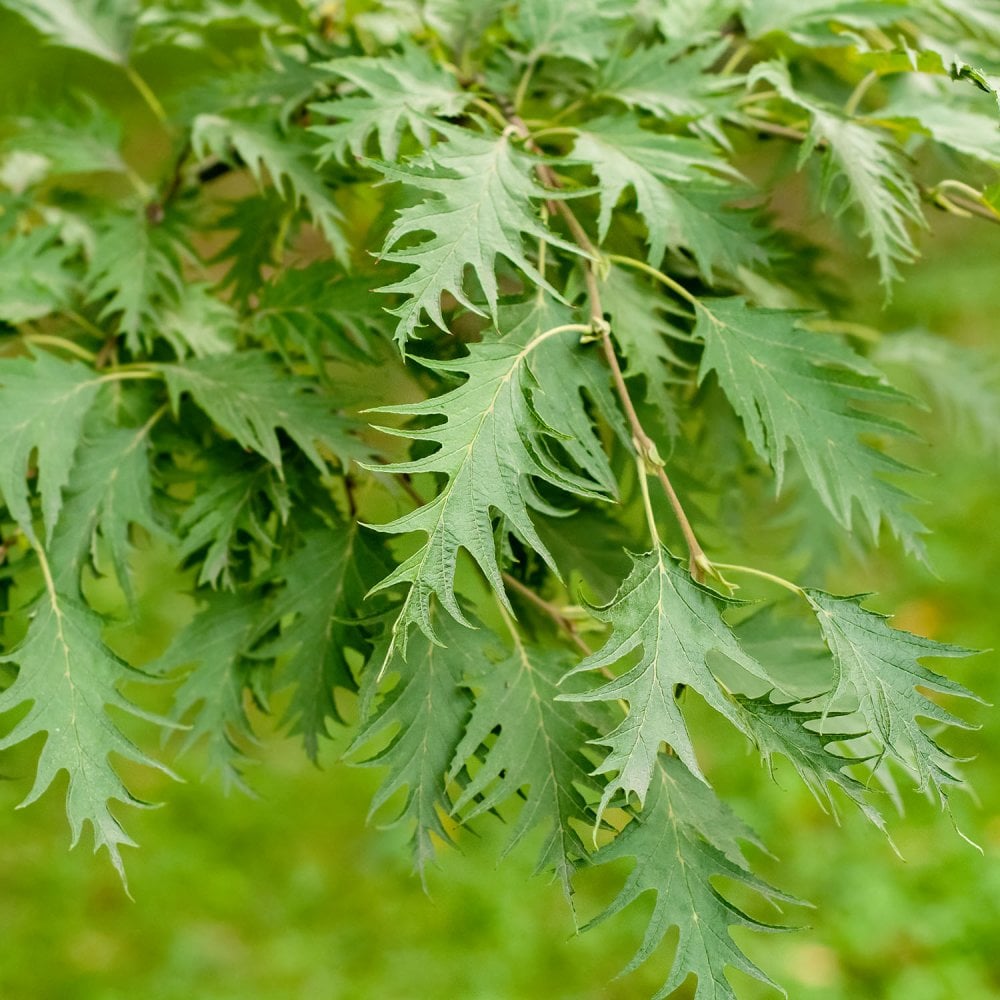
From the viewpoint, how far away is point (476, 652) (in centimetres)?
78

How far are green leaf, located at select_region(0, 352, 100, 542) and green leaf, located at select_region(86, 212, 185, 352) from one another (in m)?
0.06

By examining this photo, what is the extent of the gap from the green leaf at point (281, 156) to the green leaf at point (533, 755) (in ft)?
1.23

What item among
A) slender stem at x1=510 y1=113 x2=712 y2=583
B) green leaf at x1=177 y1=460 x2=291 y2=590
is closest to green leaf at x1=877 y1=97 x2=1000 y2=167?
slender stem at x1=510 y1=113 x2=712 y2=583

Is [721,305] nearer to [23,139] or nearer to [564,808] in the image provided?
[564,808]

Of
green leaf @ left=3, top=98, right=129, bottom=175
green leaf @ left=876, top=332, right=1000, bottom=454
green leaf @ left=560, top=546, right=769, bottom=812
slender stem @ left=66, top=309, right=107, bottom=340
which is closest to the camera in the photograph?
green leaf @ left=560, top=546, right=769, bottom=812

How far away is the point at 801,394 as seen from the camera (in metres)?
0.78

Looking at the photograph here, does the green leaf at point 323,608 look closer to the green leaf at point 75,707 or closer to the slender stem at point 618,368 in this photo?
the green leaf at point 75,707

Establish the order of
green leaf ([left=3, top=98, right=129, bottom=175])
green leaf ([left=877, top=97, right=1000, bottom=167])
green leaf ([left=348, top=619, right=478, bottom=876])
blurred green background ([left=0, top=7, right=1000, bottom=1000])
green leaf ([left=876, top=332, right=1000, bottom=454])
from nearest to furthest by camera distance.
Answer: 1. green leaf ([left=348, top=619, right=478, bottom=876])
2. green leaf ([left=877, top=97, right=1000, bottom=167])
3. green leaf ([left=3, top=98, right=129, bottom=175])
4. green leaf ([left=876, top=332, right=1000, bottom=454])
5. blurred green background ([left=0, top=7, right=1000, bottom=1000])

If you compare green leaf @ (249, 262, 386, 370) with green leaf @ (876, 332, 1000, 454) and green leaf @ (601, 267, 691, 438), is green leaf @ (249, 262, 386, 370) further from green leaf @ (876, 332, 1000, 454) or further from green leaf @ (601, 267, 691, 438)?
green leaf @ (876, 332, 1000, 454)

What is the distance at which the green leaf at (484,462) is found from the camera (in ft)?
2.07

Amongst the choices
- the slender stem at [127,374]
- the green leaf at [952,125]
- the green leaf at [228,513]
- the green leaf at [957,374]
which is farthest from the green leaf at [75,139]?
the green leaf at [957,374]

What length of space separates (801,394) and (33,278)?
0.68 meters

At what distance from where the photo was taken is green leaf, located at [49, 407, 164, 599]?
0.82 m

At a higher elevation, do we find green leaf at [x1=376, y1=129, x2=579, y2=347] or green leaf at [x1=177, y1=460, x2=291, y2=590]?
green leaf at [x1=376, y1=129, x2=579, y2=347]
